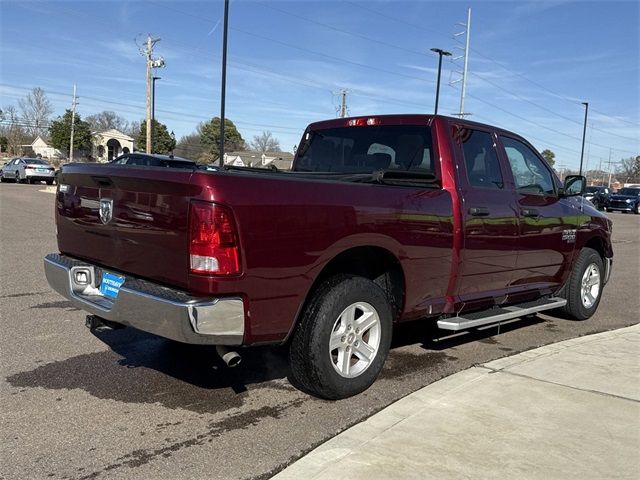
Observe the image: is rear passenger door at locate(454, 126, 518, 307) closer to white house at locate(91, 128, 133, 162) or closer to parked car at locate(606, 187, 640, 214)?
parked car at locate(606, 187, 640, 214)

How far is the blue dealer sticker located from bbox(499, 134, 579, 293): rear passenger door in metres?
3.52

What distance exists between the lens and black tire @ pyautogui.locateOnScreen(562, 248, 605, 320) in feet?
21.1

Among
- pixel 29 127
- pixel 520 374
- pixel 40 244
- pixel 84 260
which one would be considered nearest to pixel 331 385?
pixel 520 374

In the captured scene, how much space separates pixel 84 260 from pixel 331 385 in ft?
6.54

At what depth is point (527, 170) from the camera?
227 inches

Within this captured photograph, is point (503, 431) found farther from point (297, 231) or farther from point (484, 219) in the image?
point (484, 219)

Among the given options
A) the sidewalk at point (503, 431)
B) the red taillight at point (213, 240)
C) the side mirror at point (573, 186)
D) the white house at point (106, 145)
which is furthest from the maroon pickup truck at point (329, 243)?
the white house at point (106, 145)

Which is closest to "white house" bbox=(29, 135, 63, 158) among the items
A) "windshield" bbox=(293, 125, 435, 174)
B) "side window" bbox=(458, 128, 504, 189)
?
"windshield" bbox=(293, 125, 435, 174)

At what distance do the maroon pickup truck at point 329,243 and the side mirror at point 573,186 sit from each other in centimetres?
18

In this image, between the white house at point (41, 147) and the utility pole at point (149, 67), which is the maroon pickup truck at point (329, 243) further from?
the white house at point (41, 147)

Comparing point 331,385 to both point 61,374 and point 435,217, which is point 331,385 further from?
A: point 61,374

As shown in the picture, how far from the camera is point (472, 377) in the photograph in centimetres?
455

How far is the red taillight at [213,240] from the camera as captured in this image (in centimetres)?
319

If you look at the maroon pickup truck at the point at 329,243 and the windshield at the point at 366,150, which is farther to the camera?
the windshield at the point at 366,150
